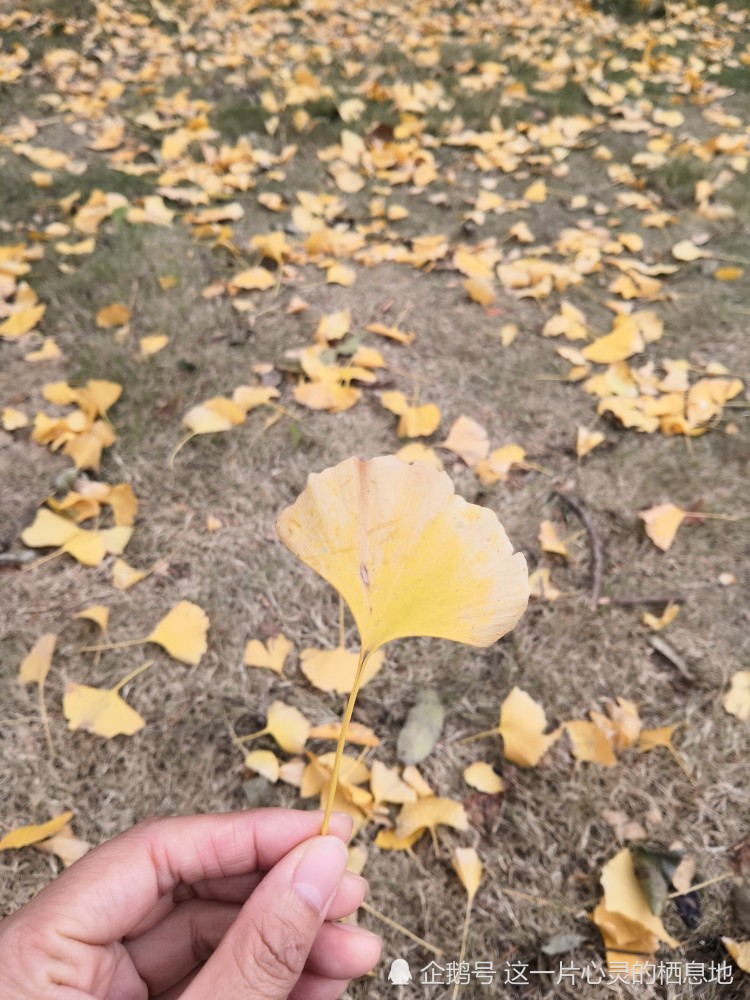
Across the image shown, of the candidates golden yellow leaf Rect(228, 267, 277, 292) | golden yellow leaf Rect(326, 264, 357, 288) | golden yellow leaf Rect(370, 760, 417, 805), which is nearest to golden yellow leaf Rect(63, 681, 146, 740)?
golden yellow leaf Rect(370, 760, 417, 805)

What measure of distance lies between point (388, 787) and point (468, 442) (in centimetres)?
91

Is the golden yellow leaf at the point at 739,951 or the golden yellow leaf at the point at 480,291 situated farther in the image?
the golden yellow leaf at the point at 480,291

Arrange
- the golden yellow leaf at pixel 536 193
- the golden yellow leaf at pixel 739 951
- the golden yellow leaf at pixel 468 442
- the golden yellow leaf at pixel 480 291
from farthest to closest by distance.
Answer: the golden yellow leaf at pixel 536 193 → the golden yellow leaf at pixel 480 291 → the golden yellow leaf at pixel 468 442 → the golden yellow leaf at pixel 739 951

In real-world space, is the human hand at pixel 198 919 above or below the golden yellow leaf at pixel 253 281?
below

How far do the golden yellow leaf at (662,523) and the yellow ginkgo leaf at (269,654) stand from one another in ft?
3.07

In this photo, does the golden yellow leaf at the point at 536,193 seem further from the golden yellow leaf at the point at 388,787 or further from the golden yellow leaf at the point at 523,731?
the golden yellow leaf at the point at 388,787

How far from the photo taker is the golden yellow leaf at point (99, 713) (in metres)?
1.37

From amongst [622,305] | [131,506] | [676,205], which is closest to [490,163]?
[676,205]

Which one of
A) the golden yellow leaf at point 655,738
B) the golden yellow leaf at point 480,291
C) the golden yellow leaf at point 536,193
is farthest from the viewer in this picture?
the golden yellow leaf at point 536,193

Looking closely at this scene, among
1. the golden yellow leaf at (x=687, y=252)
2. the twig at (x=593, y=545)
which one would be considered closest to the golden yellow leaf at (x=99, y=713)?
the twig at (x=593, y=545)

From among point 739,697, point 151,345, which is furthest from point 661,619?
point 151,345

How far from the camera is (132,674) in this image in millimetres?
1460

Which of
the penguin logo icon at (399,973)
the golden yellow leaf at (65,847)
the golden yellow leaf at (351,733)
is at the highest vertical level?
the golden yellow leaf at (351,733)

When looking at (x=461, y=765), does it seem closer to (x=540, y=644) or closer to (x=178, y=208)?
(x=540, y=644)
